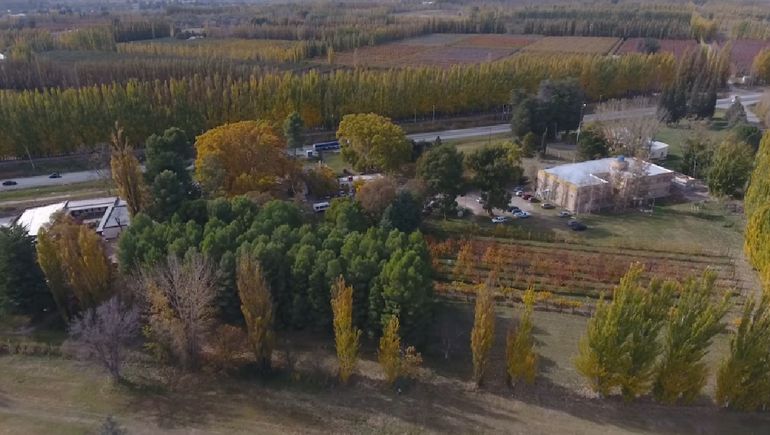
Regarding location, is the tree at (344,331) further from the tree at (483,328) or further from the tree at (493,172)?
the tree at (493,172)

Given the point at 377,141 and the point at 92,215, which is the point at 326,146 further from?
the point at 92,215

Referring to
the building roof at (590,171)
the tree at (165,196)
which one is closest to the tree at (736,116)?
the building roof at (590,171)

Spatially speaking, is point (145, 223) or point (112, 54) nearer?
point (145, 223)

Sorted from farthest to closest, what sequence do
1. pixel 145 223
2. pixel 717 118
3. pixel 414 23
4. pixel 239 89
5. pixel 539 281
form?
pixel 414 23 < pixel 717 118 < pixel 239 89 < pixel 539 281 < pixel 145 223

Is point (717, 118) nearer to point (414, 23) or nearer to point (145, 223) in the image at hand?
point (145, 223)

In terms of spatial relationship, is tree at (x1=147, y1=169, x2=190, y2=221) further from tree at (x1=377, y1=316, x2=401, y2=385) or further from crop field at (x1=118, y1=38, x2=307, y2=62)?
crop field at (x1=118, y1=38, x2=307, y2=62)

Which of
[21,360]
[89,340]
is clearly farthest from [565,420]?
A: [21,360]
